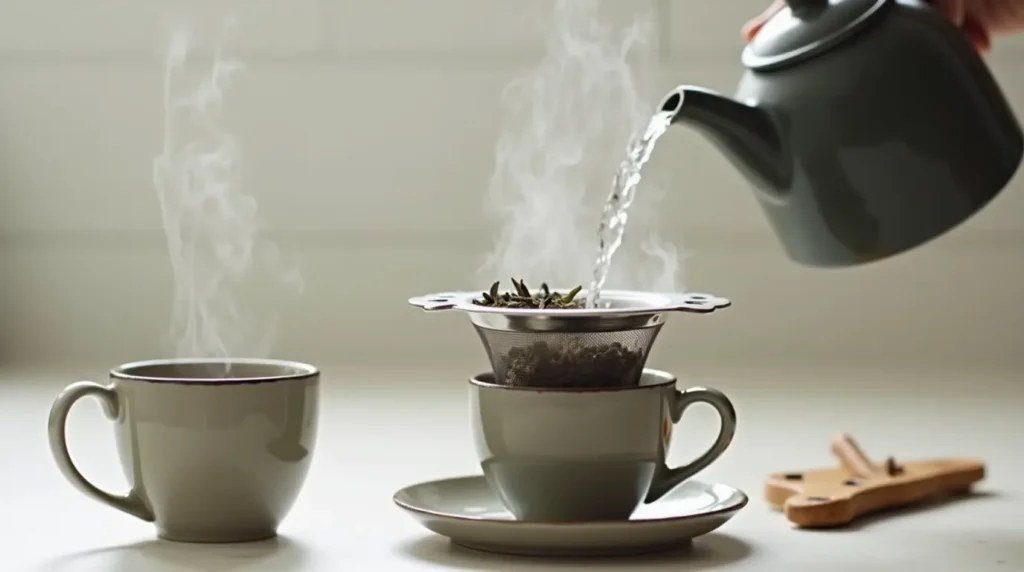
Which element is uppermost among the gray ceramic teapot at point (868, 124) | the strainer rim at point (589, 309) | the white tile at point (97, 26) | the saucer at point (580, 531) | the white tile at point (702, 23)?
the white tile at point (97, 26)

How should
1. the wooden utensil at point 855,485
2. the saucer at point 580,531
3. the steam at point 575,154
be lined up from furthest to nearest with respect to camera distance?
the steam at point 575,154, the wooden utensil at point 855,485, the saucer at point 580,531

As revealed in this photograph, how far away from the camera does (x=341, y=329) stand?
5.54ft

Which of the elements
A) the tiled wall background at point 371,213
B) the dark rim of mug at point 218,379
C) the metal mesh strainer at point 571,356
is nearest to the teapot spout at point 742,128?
the metal mesh strainer at point 571,356

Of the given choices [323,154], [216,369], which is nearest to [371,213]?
[323,154]

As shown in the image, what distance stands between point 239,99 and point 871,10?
103cm

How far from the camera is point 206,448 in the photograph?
0.75 metres

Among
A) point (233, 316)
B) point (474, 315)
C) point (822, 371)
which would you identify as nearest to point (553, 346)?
point (474, 315)

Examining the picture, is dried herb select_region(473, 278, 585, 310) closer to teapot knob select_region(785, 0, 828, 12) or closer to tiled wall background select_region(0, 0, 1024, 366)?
teapot knob select_region(785, 0, 828, 12)

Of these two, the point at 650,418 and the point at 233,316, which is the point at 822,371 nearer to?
the point at 233,316

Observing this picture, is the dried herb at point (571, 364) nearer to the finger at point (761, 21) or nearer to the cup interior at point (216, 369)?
the cup interior at point (216, 369)

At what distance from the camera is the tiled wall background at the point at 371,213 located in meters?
1.69

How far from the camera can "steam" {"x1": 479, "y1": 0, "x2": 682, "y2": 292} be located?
1632mm

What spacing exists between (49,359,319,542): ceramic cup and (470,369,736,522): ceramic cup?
0.31 feet

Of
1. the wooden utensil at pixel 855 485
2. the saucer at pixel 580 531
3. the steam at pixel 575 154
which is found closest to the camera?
the saucer at pixel 580 531
